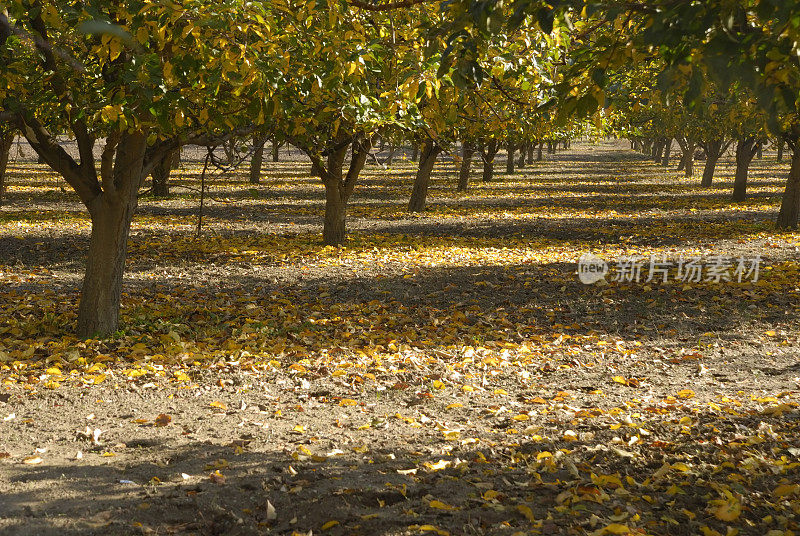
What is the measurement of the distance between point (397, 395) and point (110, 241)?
345 centimetres

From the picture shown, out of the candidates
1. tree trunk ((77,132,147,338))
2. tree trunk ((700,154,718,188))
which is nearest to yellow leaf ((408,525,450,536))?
tree trunk ((77,132,147,338))

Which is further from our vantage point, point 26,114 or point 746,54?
point 26,114

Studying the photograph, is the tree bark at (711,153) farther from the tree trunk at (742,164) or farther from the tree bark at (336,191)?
the tree bark at (336,191)

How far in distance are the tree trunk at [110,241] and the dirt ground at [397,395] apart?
0.33 meters

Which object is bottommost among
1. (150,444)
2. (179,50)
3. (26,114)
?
(150,444)

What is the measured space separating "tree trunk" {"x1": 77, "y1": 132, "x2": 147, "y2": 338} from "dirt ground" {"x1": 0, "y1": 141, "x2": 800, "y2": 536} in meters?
0.33

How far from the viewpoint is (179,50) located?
5.31 meters

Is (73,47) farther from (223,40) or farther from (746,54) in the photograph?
(746,54)

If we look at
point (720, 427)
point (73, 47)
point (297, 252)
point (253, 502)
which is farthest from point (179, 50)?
point (297, 252)

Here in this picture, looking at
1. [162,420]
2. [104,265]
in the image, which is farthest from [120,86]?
[162,420]

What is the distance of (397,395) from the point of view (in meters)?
5.98

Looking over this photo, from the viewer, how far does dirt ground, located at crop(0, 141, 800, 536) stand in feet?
12.2

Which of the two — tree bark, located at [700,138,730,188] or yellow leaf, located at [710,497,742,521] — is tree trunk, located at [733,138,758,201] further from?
yellow leaf, located at [710,497,742,521]

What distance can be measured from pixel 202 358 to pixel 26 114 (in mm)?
2731
